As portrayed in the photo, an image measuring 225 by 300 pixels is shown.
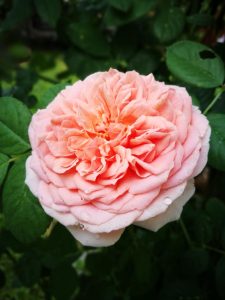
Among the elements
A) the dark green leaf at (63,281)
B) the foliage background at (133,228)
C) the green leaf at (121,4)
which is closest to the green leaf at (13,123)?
the foliage background at (133,228)

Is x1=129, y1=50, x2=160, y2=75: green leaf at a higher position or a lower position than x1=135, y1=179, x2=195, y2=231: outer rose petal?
lower

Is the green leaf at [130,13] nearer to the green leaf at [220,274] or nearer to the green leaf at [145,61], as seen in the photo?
the green leaf at [145,61]

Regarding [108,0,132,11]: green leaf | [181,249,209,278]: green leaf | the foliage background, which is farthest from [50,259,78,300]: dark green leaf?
[108,0,132,11]: green leaf

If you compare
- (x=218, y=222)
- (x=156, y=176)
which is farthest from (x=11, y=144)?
(x=218, y=222)

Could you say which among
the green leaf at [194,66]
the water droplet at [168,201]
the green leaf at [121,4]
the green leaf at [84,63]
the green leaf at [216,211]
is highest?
the green leaf at [194,66]

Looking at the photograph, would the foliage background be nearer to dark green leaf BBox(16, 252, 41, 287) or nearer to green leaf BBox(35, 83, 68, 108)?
dark green leaf BBox(16, 252, 41, 287)

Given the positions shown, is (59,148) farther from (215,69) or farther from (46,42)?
(46,42)
